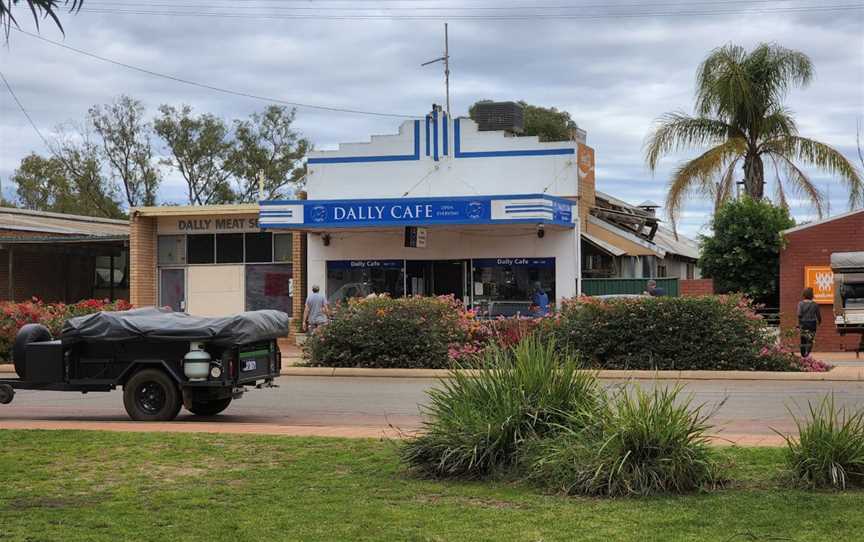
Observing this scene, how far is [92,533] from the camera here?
6711mm

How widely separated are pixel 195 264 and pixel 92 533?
26.7m

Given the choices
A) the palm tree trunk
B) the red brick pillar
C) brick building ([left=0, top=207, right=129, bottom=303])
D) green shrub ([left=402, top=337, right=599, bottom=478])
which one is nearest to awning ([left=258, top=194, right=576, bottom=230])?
the red brick pillar

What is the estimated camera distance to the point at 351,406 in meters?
15.4

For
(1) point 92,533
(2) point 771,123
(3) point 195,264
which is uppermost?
(2) point 771,123

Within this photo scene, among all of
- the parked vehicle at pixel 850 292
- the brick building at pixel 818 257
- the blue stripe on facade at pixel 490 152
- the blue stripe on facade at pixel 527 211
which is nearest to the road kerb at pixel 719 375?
the parked vehicle at pixel 850 292

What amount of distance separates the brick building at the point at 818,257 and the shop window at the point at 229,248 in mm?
15871

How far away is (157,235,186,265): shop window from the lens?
108ft

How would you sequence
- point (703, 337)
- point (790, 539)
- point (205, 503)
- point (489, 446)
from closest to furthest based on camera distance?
point (790, 539), point (205, 503), point (489, 446), point (703, 337)

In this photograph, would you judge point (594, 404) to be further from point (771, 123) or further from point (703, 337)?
point (771, 123)

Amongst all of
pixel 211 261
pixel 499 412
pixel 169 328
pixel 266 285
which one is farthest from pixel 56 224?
pixel 499 412

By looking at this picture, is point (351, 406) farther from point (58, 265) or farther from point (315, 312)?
point (58, 265)

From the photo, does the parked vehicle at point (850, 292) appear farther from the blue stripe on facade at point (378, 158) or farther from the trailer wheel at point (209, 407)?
the trailer wheel at point (209, 407)

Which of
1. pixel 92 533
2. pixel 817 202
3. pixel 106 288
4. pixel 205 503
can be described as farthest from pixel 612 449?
pixel 106 288

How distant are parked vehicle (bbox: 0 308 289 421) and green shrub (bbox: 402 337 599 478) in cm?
468
